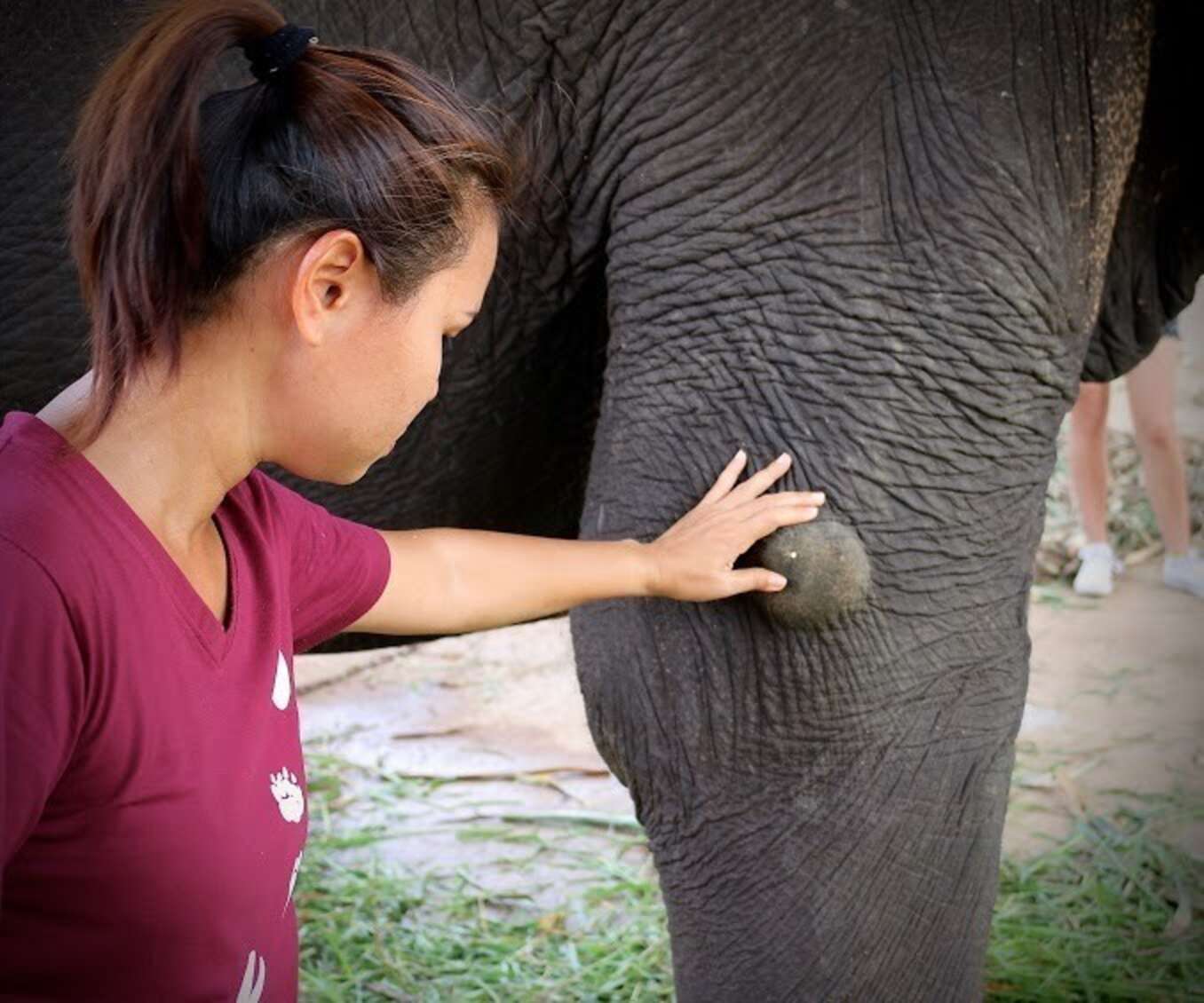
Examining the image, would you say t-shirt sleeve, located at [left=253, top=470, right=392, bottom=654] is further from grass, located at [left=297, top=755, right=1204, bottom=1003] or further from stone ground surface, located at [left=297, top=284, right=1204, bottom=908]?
stone ground surface, located at [left=297, top=284, right=1204, bottom=908]

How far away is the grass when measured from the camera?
3.63 m

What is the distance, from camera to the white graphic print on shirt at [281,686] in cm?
177

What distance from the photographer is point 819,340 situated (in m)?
2.09

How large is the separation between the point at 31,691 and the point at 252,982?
50 cm

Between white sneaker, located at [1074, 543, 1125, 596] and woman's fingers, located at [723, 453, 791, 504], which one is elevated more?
white sneaker, located at [1074, 543, 1125, 596]

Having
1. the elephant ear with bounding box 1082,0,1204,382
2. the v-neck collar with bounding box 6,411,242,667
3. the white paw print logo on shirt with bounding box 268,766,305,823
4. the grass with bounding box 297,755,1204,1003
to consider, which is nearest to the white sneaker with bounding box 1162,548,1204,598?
the grass with bounding box 297,755,1204,1003

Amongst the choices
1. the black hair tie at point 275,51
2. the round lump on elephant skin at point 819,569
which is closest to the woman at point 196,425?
the black hair tie at point 275,51

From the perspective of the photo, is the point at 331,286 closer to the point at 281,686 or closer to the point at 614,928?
the point at 281,686

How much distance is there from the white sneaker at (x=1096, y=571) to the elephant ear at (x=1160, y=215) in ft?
12.3

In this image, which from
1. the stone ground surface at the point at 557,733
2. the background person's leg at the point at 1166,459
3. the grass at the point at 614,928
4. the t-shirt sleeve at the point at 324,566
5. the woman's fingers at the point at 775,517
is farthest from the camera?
the background person's leg at the point at 1166,459

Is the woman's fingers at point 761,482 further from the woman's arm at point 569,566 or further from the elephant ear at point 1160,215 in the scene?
the elephant ear at point 1160,215

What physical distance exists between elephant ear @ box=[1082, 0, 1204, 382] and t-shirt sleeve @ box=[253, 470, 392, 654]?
1057mm

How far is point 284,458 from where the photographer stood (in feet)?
5.63

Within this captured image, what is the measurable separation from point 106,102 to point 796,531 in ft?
3.00
